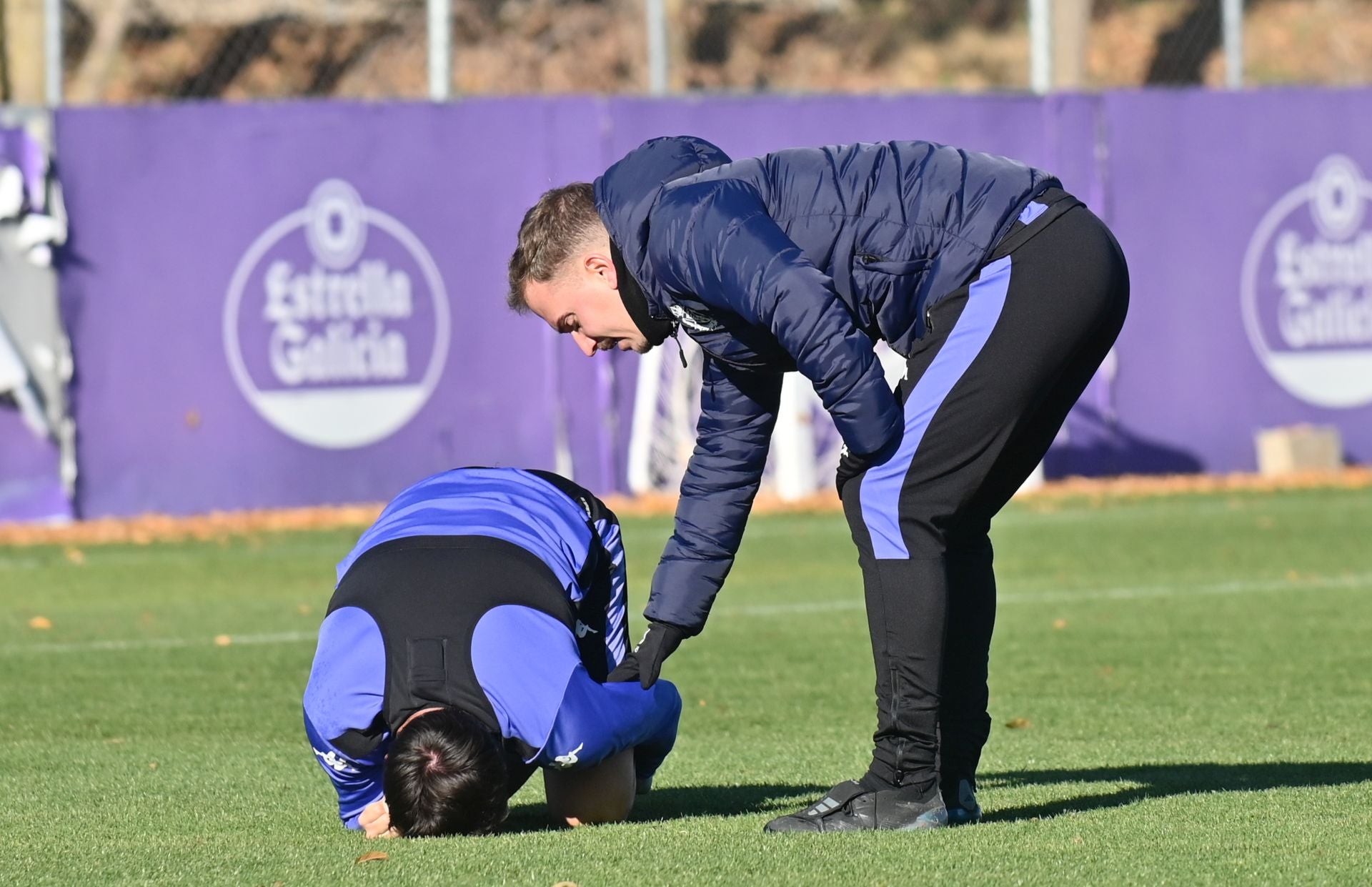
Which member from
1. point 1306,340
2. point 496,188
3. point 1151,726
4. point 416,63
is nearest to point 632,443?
point 496,188

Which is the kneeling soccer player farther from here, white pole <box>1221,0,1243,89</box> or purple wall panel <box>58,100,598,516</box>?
white pole <box>1221,0,1243,89</box>

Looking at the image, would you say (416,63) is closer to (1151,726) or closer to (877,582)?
(1151,726)

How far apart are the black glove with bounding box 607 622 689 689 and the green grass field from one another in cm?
34

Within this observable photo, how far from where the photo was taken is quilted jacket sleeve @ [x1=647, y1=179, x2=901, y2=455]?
384 centimetres

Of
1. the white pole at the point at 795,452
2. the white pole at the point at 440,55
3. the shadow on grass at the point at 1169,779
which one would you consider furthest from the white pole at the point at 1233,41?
the shadow on grass at the point at 1169,779

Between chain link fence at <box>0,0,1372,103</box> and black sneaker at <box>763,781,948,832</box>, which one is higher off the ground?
chain link fence at <box>0,0,1372,103</box>

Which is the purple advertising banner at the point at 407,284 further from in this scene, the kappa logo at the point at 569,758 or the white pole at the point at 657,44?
the kappa logo at the point at 569,758

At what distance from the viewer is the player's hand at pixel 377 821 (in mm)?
4414

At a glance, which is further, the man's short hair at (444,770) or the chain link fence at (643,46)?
the chain link fence at (643,46)

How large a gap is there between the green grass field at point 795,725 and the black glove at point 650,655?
34 centimetres

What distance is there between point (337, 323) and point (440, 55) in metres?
1.97

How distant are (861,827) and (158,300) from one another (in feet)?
32.1

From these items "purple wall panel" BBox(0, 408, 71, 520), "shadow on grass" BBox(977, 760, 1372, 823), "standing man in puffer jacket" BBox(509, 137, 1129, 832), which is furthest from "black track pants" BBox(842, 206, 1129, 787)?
"purple wall panel" BBox(0, 408, 71, 520)

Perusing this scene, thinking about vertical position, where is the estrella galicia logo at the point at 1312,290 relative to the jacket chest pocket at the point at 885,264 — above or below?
below
